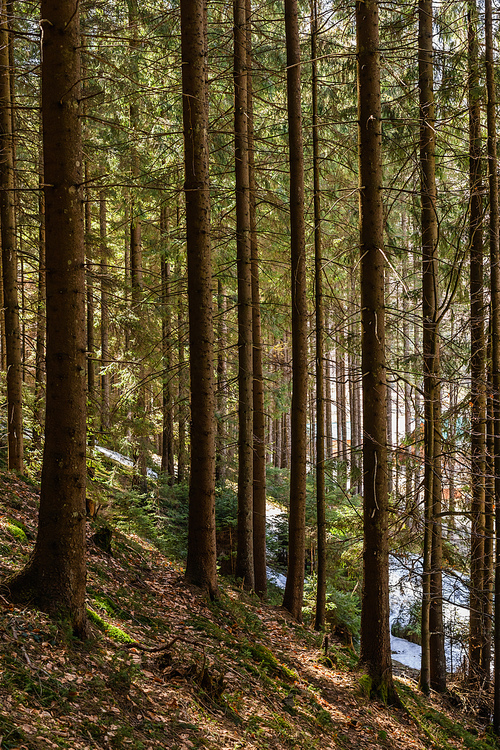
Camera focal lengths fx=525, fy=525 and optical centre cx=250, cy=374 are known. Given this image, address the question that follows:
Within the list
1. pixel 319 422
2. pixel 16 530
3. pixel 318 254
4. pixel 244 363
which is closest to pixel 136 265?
pixel 244 363

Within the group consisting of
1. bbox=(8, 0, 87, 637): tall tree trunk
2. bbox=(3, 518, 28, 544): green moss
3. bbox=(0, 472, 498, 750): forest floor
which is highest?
bbox=(8, 0, 87, 637): tall tree trunk

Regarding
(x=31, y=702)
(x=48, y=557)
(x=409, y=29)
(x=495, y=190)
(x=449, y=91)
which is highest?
(x=409, y=29)

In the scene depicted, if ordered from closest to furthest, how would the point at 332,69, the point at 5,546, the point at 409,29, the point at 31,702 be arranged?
1. the point at 31,702
2. the point at 5,546
3. the point at 409,29
4. the point at 332,69

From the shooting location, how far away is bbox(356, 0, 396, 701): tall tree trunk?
6887 millimetres

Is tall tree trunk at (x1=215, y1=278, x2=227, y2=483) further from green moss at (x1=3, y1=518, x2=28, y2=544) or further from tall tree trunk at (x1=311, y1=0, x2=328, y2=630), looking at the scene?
green moss at (x1=3, y1=518, x2=28, y2=544)

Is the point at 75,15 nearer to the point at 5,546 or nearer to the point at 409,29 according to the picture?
the point at 5,546

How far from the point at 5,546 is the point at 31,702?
2696mm

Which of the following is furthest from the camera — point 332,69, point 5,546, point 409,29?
point 332,69

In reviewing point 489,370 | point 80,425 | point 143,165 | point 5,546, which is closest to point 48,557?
point 80,425

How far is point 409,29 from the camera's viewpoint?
9.84 m

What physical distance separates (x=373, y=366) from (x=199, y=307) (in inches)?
101

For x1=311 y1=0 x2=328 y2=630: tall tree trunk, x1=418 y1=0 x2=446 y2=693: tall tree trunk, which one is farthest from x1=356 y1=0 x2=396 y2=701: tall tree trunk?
x1=311 y1=0 x2=328 y2=630: tall tree trunk

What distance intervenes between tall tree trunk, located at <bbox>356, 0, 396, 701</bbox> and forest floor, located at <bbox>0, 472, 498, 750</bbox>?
588 mm

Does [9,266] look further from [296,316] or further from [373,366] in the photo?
[373,366]
